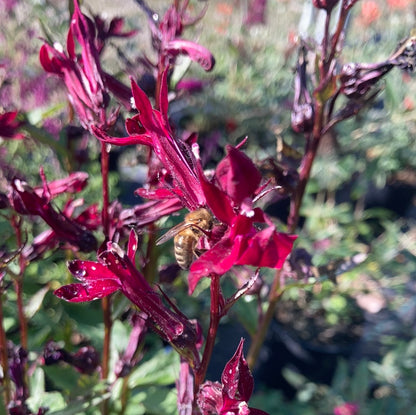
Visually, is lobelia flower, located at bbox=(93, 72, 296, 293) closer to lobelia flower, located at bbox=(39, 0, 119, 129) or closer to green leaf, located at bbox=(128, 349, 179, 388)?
lobelia flower, located at bbox=(39, 0, 119, 129)

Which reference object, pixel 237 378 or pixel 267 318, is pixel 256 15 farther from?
A: pixel 237 378

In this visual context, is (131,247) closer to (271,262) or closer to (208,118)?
Answer: (271,262)

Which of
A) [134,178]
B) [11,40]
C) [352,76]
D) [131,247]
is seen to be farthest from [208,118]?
[131,247]

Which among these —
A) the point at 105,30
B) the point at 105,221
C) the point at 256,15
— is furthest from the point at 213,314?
the point at 256,15

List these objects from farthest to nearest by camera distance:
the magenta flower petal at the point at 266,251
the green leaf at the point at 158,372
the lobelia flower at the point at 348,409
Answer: the lobelia flower at the point at 348,409
the green leaf at the point at 158,372
the magenta flower petal at the point at 266,251

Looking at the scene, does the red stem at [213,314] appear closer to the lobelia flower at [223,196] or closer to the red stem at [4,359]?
the lobelia flower at [223,196]

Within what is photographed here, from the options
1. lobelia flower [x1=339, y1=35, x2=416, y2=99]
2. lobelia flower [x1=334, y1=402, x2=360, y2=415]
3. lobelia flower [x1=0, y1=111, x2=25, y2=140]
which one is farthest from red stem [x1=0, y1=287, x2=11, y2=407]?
lobelia flower [x1=334, y1=402, x2=360, y2=415]

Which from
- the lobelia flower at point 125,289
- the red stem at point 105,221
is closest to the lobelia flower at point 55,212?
the red stem at point 105,221
